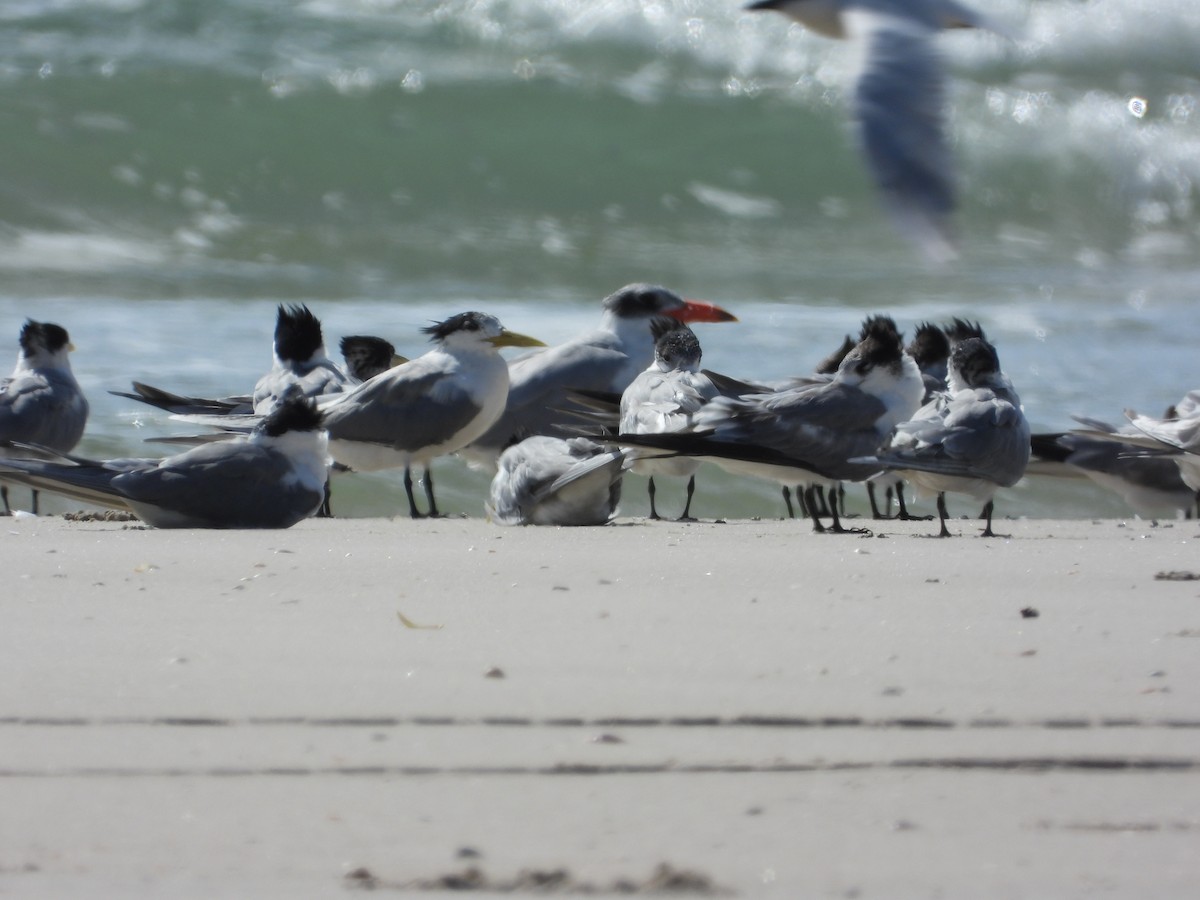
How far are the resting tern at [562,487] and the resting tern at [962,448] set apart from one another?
35.8 inches

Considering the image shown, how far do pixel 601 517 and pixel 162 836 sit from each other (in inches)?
167

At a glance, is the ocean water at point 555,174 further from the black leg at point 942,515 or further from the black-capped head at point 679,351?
the black leg at point 942,515

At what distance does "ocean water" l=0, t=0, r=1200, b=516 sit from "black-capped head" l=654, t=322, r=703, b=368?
4.14 meters

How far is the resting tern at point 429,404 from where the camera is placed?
7.31m

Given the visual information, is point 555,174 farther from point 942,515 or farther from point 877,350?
point 942,515

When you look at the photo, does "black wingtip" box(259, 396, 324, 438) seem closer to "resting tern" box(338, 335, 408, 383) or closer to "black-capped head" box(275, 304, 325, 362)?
"black-capped head" box(275, 304, 325, 362)

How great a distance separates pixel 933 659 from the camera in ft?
10.2

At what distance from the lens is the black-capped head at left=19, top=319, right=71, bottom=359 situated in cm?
826

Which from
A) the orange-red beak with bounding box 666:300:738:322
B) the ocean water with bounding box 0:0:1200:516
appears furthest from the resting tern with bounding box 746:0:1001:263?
the ocean water with bounding box 0:0:1200:516

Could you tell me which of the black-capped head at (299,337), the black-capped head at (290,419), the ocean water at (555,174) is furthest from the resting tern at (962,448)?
the ocean water at (555,174)

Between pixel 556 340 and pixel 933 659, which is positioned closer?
pixel 933 659

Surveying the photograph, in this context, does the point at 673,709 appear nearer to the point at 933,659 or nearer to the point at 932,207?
the point at 933,659

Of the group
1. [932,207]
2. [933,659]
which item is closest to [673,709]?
[933,659]

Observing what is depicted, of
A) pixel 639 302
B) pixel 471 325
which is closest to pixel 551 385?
pixel 639 302
